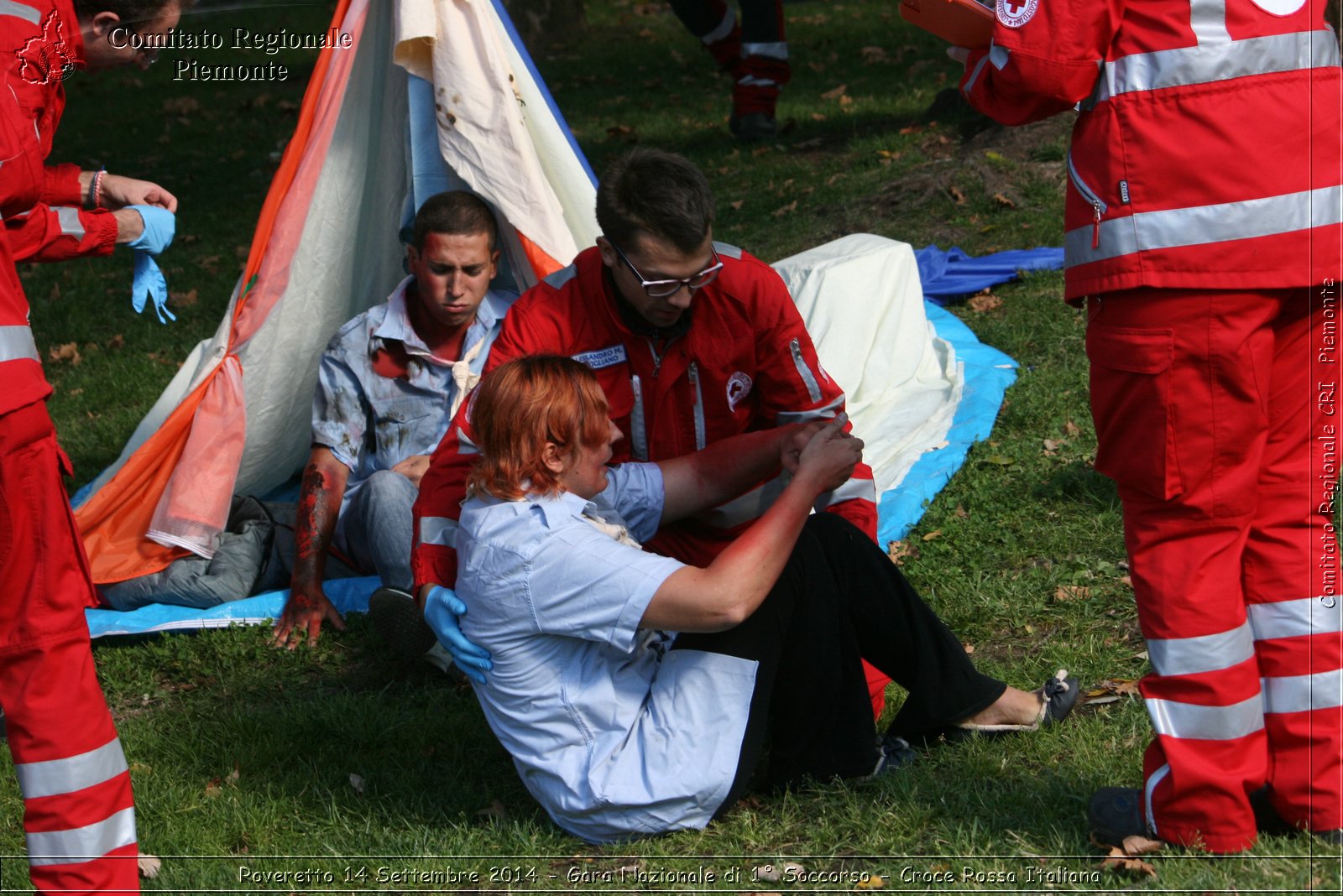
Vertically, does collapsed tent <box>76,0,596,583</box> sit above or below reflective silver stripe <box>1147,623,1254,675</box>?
above

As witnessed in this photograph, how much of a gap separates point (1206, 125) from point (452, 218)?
2583 mm

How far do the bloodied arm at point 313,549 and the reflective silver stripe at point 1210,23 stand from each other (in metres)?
3.00

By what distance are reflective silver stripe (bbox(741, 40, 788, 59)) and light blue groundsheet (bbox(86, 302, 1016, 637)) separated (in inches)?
190

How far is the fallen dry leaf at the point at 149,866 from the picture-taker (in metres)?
2.94

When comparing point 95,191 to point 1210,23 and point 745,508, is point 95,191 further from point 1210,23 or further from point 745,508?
point 1210,23

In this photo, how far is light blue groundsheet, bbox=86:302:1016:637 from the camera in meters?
4.27

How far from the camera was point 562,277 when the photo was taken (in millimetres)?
3484

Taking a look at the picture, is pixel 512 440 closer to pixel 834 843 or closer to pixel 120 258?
pixel 834 843

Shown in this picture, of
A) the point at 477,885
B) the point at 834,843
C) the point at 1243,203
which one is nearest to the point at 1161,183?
the point at 1243,203

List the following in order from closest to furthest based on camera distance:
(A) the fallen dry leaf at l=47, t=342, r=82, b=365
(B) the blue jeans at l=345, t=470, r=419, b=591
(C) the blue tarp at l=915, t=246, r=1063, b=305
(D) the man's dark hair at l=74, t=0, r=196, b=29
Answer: (D) the man's dark hair at l=74, t=0, r=196, b=29 → (B) the blue jeans at l=345, t=470, r=419, b=591 → (C) the blue tarp at l=915, t=246, r=1063, b=305 → (A) the fallen dry leaf at l=47, t=342, r=82, b=365

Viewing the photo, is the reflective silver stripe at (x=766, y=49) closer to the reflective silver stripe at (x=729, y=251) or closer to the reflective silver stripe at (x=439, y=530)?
the reflective silver stripe at (x=729, y=251)

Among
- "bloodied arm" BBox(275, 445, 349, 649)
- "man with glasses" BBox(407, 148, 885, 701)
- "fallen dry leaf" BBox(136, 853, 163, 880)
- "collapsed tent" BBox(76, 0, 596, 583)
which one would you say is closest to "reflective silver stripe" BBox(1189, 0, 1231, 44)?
"man with glasses" BBox(407, 148, 885, 701)

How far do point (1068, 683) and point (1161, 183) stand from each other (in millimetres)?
1354

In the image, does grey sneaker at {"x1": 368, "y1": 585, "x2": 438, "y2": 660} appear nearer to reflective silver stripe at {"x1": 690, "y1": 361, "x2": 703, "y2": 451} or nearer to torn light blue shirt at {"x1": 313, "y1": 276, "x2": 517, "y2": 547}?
torn light blue shirt at {"x1": 313, "y1": 276, "x2": 517, "y2": 547}
